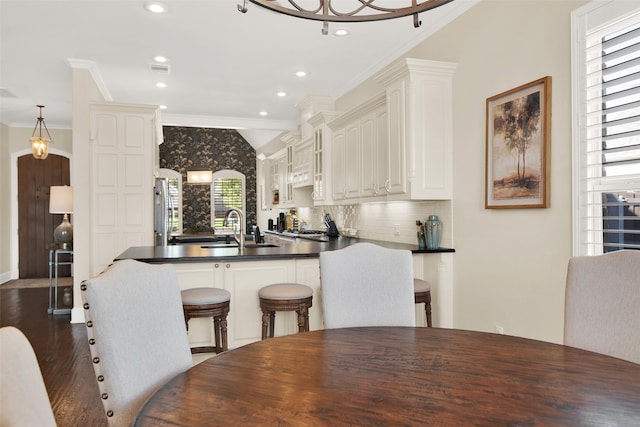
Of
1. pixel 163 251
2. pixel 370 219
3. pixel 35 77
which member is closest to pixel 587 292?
pixel 163 251

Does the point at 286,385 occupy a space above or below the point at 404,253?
below

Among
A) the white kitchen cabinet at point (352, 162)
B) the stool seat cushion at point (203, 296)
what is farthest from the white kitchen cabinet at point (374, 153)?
the stool seat cushion at point (203, 296)

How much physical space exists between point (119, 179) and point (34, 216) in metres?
4.50

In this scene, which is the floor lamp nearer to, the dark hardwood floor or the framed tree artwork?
the dark hardwood floor

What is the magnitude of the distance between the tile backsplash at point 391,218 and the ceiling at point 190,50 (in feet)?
5.13

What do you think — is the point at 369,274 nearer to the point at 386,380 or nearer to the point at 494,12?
the point at 386,380

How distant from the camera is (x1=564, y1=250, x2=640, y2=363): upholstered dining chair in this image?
5.27ft

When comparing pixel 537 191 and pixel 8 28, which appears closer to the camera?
pixel 537 191

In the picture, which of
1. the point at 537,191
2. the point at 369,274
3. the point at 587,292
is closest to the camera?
the point at 587,292

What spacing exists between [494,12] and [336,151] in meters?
2.55

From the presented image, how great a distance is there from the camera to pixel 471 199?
3.55 meters

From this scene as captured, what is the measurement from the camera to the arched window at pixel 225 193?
10.8 meters

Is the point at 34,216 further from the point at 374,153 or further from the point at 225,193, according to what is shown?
the point at 374,153

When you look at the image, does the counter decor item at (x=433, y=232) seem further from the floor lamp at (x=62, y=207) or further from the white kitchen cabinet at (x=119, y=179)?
the floor lamp at (x=62, y=207)
